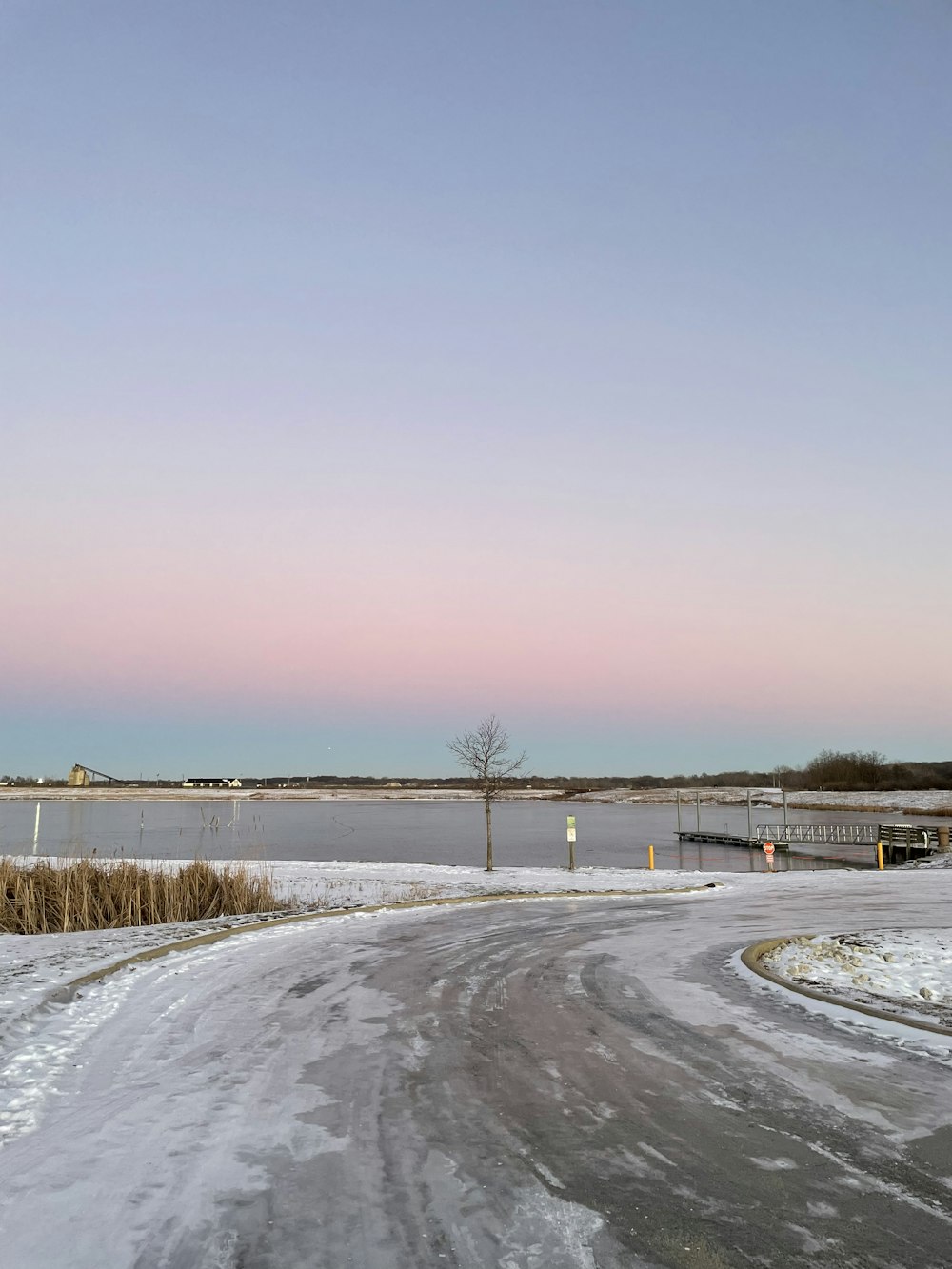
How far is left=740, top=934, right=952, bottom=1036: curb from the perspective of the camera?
23.5 ft

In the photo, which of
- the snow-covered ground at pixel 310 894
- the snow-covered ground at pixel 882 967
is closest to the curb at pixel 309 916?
the snow-covered ground at pixel 310 894

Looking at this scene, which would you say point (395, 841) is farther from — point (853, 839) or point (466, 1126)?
point (466, 1126)

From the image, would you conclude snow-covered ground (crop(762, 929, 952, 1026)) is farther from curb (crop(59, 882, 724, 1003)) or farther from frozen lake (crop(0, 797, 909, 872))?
frozen lake (crop(0, 797, 909, 872))

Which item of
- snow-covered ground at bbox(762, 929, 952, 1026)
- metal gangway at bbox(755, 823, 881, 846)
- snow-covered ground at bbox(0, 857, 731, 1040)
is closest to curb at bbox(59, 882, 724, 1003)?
snow-covered ground at bbox(0, 857, 731, 1040)

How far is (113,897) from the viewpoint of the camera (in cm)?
1410

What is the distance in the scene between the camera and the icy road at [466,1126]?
3.64 meters

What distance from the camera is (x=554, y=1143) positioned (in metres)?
4.69

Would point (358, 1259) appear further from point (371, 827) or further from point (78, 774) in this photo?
point (78, 774)

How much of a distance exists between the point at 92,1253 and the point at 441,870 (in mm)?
23947

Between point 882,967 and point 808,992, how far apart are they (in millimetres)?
2148

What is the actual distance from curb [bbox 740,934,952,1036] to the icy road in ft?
0.83

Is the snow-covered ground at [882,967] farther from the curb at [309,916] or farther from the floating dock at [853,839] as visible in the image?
the floating dock at [853,839]

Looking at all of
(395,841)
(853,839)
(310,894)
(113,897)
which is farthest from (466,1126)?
(853,839)

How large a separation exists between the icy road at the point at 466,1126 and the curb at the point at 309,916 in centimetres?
33
